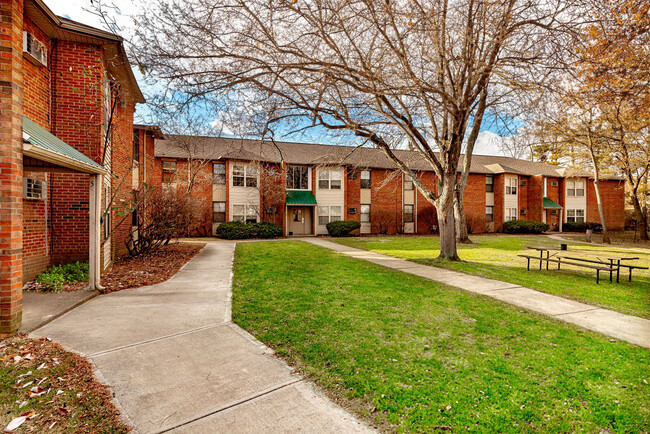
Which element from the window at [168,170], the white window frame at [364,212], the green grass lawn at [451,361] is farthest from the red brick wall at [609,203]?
the window at [168,170]

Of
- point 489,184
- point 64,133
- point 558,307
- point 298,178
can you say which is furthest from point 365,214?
point 64,133

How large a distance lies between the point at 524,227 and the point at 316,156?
66.1 ft

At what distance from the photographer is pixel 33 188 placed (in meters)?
7.22

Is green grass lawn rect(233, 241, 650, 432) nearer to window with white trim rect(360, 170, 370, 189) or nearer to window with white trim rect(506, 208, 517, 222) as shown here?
window with white trim rect(360, 170, 370, 189)

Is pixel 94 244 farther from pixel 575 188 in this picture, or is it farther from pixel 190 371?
A: pixel 575 188

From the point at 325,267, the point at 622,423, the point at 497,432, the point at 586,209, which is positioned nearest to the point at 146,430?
the point at 497,432

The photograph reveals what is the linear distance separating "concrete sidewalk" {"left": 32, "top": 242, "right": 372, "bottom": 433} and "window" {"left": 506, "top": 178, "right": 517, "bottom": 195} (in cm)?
3231

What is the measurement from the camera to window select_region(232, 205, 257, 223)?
24.7m

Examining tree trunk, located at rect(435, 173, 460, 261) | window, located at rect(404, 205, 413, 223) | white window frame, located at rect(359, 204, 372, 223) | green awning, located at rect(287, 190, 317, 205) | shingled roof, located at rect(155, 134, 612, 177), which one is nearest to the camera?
tree trunk, located at rect(435, 173, 460, 261)

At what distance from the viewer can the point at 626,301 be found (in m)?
6.86

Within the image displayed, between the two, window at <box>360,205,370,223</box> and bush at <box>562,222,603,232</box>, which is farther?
bush at <box>562,222,603,232</box>

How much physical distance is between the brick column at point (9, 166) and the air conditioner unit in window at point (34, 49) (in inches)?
133

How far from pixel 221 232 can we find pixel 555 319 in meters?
20.3

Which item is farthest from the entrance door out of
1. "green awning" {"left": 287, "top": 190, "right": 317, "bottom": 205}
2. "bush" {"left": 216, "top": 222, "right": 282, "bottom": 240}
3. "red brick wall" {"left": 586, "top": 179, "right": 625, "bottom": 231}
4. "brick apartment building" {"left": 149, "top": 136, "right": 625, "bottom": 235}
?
"red brick wall" {"left": 586, "top": 179, "right": 625, "bottom": 231}
